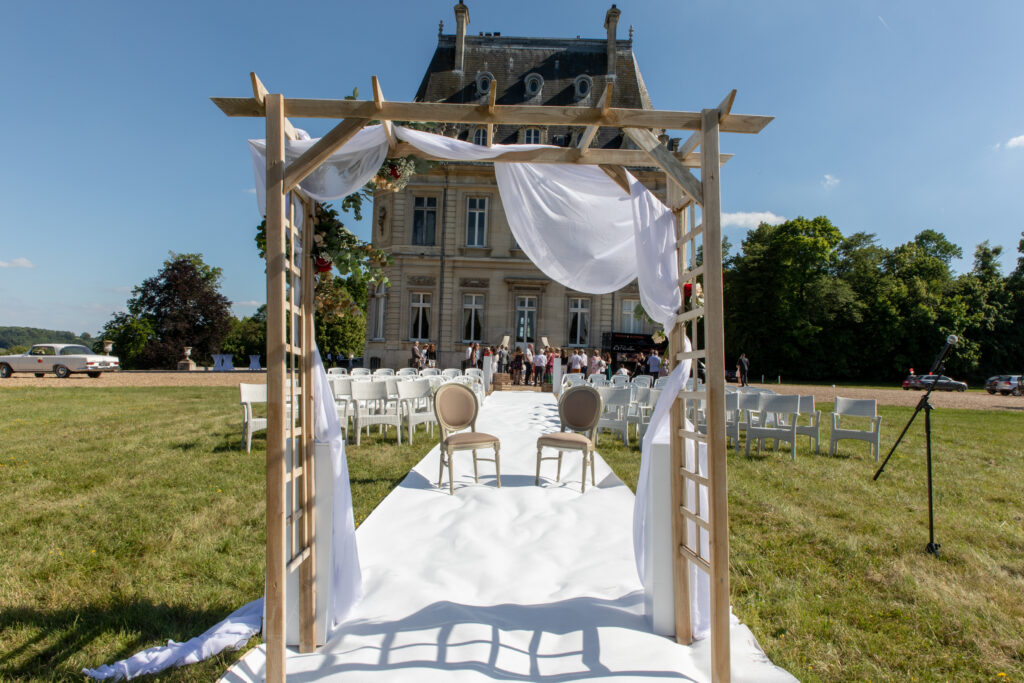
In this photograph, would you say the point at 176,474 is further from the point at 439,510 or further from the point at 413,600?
the point at 413,600

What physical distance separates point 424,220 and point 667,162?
2457cm

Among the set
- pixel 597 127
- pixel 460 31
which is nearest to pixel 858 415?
pixel 597 127

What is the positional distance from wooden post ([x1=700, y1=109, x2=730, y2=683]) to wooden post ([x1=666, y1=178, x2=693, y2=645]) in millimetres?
377

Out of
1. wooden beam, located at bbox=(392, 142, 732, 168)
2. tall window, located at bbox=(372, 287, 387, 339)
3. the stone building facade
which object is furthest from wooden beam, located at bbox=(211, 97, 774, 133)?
tall window, located at bbox=(372, 287, 387, 339)

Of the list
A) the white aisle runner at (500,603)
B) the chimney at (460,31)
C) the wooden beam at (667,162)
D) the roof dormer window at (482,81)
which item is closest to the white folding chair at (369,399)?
the white aisle runner at (500,603)

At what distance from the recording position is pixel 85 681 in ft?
8.89

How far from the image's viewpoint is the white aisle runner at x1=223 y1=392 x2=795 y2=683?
9.22ft

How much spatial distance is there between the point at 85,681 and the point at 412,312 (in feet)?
79.5

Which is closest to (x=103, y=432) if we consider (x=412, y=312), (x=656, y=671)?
(x=656, y=671)

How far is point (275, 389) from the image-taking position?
278 centimetres

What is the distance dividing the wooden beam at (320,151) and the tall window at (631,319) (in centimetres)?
2414

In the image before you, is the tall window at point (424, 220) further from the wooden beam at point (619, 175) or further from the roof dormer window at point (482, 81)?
the wooden beam at point (619, 175)

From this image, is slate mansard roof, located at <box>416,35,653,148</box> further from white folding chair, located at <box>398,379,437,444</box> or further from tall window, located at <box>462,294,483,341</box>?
white folding chair, located at <box>398,379,437,444</box>

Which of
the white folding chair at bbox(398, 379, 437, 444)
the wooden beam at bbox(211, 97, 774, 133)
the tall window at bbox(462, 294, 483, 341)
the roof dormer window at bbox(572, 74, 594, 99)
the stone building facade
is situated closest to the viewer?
the wooden beam at bbox(211, 97, 774, 133)
